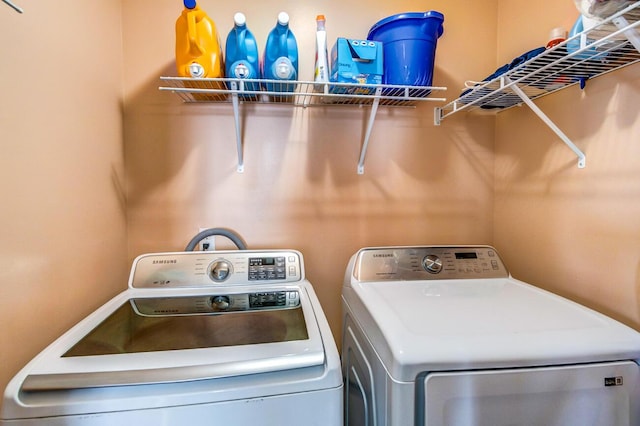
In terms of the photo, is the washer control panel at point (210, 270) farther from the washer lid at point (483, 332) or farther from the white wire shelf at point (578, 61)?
the white wire shelf at point (578, 61)

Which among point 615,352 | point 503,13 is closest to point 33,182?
point 615,352

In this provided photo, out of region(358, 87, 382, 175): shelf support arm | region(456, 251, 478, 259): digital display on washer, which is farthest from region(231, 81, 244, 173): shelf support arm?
region(456, 251, 478, 259): digital display on washer

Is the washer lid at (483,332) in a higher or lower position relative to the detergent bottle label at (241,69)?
lower

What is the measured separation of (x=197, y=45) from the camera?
1178 mm

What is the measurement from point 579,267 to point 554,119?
0.62m

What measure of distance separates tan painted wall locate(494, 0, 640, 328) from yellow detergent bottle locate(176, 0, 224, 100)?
55.0 inches

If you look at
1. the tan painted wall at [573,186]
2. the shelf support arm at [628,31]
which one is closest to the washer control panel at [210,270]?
the tan painted wall at [573,186]

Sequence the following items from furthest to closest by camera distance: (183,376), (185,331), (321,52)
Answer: (321,52) → (185,331) → (183,376)

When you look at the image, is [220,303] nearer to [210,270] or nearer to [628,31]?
[210,270]

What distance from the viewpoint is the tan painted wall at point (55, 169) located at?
2.78 ft

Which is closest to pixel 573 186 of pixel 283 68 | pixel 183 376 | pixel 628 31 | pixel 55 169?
pixel 628 31

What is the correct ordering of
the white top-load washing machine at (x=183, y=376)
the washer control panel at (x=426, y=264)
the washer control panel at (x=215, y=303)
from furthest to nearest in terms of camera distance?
the washer control panel at (x=426, y=264), the washer control panel at (x=215, y=303), the white top-load washing machine at (x=183, y=376)

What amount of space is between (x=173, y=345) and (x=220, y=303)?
0.34m

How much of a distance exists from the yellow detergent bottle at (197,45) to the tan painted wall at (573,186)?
4.59 ft
